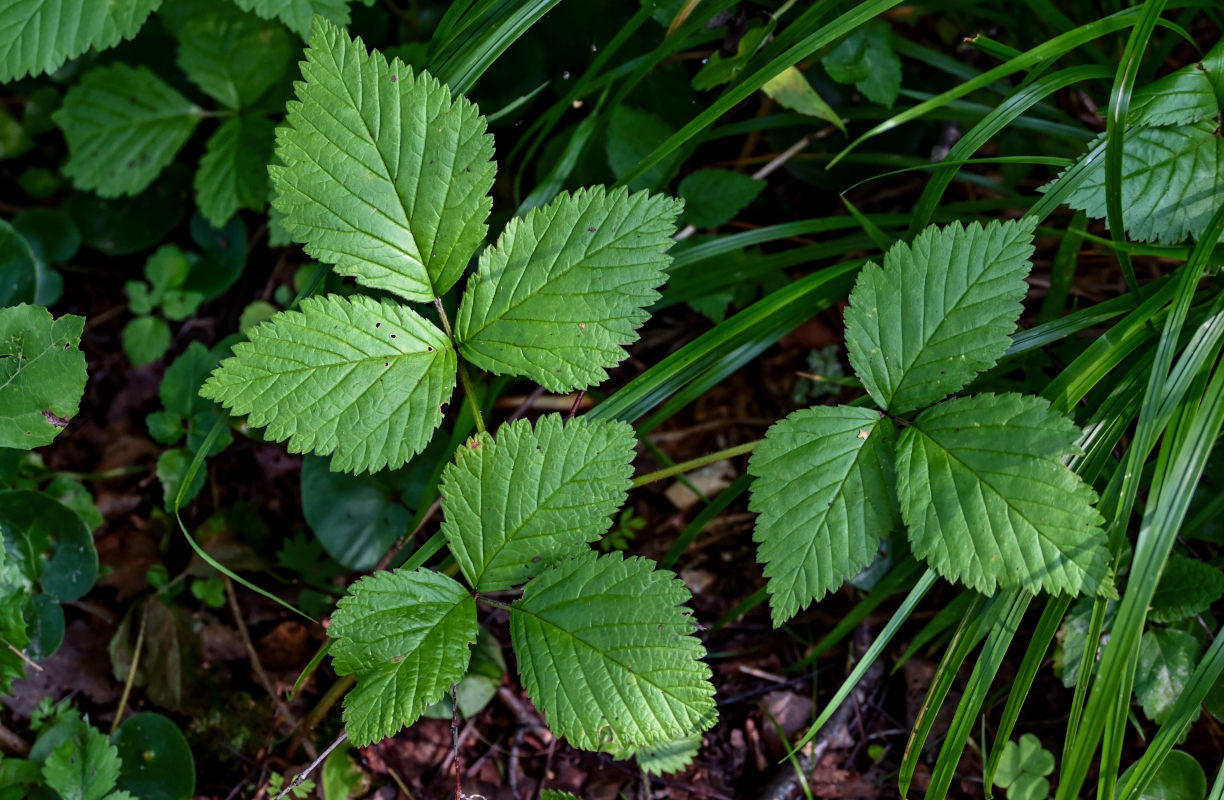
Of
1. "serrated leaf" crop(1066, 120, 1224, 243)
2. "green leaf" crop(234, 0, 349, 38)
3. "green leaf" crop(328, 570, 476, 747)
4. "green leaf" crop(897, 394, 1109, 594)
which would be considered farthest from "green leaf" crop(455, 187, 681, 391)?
"serrated leaf" crop(1066, 120, 1224, 243)

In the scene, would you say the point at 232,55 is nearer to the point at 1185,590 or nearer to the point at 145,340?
the point at 145,340

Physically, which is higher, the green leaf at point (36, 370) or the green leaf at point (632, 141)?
the green leaf at point (632, 141)

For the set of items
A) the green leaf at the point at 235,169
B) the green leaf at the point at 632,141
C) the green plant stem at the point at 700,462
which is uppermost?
the green leaf at the point at 632,141

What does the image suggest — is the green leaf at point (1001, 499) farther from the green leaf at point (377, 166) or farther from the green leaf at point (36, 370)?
the green leaf at point (36, 370)

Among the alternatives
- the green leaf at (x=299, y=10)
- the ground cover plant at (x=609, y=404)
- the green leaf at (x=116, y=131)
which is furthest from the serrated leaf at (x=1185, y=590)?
the green leaf at (x=116, y=131)

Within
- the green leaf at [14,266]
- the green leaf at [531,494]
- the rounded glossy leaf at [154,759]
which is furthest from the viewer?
the green leaf at [14,266]

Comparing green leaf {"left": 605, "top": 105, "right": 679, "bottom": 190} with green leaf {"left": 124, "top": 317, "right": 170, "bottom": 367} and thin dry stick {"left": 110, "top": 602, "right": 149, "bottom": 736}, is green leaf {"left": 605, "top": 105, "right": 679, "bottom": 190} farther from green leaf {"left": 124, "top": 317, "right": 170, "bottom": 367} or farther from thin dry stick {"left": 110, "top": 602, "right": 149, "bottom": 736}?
thin dry stick {"left": 110, "top": 602, "right": 149, "bottom": 736}
